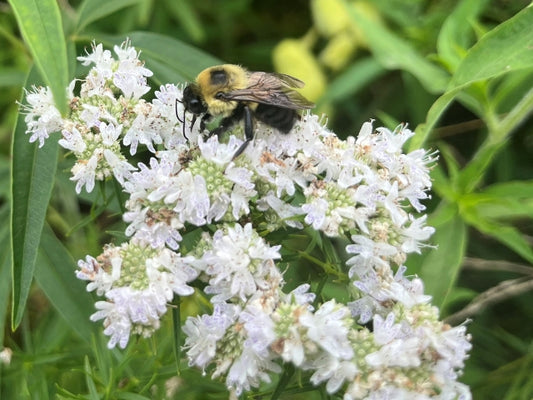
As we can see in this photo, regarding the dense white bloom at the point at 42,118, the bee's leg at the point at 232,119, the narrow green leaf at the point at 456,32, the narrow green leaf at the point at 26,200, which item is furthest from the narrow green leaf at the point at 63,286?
the narrow green leaf at the point at 456,32

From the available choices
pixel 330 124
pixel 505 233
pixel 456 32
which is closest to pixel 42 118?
pixel 505 233

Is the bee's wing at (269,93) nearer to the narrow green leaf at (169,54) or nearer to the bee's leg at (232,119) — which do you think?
the bee's leg at (232,119)

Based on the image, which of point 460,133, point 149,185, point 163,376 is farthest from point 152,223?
point 460,133

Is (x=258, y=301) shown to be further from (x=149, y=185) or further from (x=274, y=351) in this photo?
(x=149, y=185)

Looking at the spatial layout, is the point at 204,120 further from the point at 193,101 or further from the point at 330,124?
the point at 330,124

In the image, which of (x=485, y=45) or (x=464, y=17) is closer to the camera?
(x=485, y=45)

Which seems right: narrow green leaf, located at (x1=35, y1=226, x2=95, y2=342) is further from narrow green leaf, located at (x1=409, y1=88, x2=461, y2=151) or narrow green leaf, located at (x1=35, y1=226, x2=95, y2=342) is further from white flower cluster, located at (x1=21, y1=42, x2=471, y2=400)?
narrow green leaf, located at (x1=409, y1=88, x2=461, y2=151)
